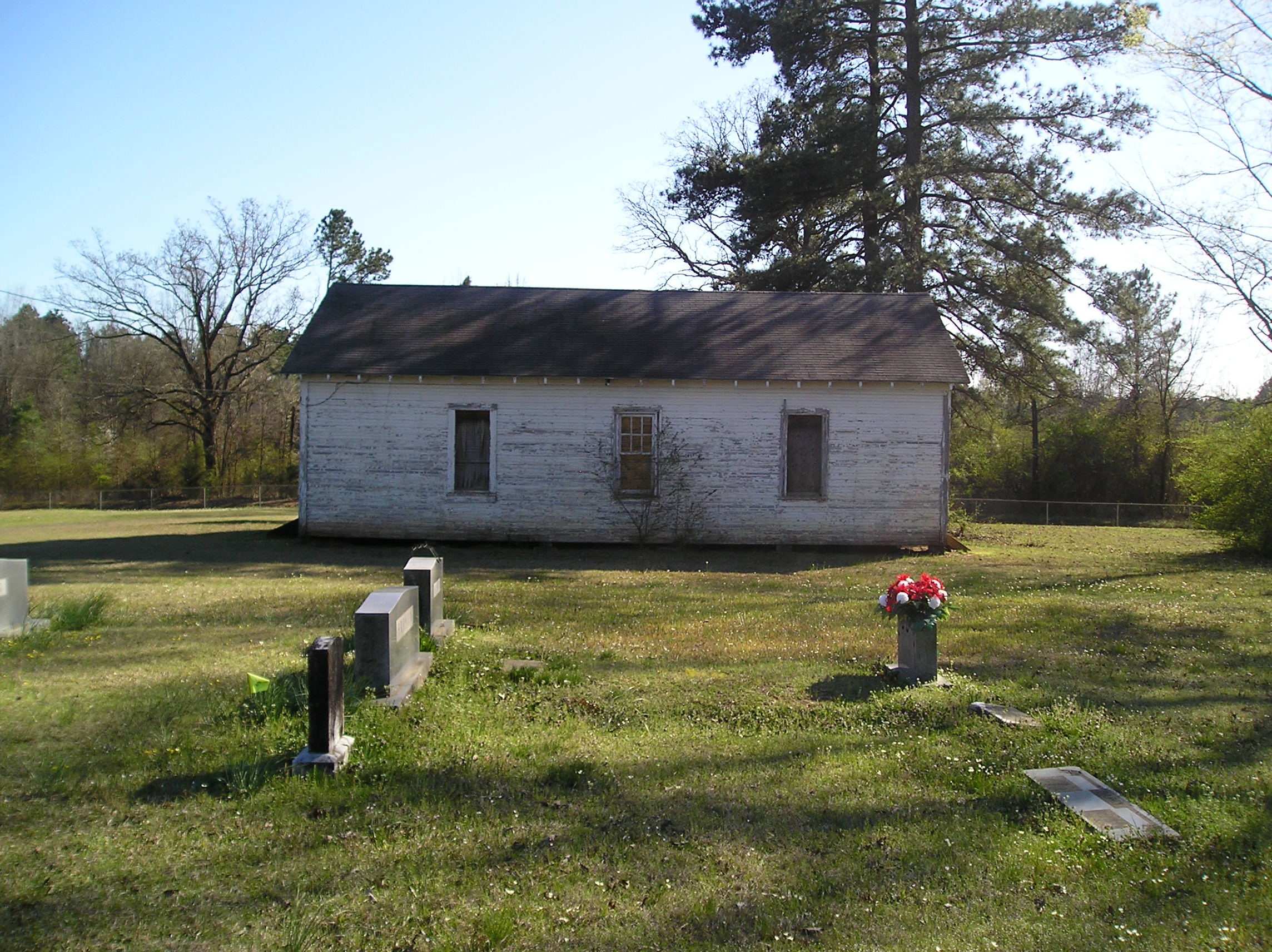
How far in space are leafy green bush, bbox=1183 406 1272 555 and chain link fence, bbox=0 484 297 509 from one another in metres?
32.4

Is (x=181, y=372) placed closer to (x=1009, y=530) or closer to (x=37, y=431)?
(x=37, y=431)

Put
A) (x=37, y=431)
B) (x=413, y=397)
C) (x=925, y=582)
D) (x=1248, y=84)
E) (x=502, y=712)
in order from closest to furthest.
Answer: (x=502, y=712), (x=925, y=582), (x=1248, y=84), (x=413, y=397), (x=37, y=431)

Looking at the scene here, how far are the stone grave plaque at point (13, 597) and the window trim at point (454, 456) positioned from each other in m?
9.88

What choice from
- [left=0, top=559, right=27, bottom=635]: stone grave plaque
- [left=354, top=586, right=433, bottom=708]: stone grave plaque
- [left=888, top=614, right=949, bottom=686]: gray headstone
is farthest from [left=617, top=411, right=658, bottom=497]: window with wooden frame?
[left=354, top=586, right=433, bottom=708]: stone grave plaque

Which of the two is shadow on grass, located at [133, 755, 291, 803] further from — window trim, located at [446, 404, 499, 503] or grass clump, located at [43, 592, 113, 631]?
window trim, located at [446, 404, 499, 503]

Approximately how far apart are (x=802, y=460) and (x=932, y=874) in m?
14.5

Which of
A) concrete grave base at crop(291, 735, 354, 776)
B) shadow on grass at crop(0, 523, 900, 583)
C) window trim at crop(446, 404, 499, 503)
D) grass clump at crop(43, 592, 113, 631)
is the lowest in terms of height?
shadow on grass at crop(0, 523, 900, 583)

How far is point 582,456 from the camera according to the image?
18.1 meters

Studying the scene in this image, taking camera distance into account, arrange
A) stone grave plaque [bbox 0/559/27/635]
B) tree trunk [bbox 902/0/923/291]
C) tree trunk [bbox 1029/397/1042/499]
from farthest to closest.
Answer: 1. tree trunk [bbox 1029/397/1042/499]
2. tree trunk [bbox 902/0/923/291]
3. stone grave plaque [bbox 0/559/27/635]

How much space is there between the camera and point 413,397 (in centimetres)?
1802

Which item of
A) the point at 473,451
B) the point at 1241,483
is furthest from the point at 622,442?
the point at 1241,483

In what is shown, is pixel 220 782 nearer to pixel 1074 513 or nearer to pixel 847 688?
pixel 847 688

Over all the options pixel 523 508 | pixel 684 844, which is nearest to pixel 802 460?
pixel 523 508

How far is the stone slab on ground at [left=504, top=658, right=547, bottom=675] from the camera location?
24.7 ft
